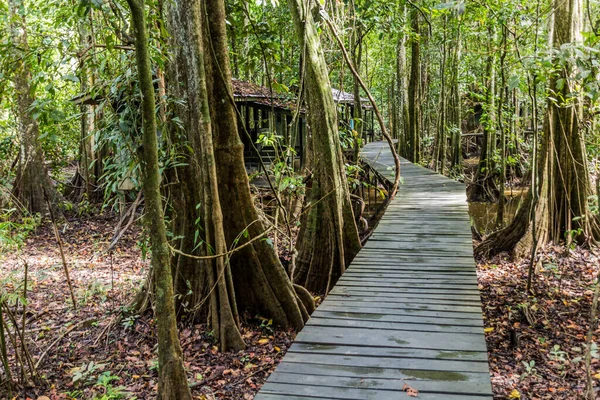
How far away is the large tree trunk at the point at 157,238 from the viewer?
3.25 meters

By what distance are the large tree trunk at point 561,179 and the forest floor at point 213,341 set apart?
16.8 inches

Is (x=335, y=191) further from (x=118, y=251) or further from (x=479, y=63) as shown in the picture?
(x=479, y=63)

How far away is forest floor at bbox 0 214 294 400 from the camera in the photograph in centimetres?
467

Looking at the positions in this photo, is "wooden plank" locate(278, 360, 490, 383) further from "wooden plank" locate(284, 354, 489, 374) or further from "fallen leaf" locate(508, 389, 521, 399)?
"fallen leaf" locate(508, 389, 521, 399)

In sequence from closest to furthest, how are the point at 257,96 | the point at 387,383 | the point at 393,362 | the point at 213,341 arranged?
the point at 387,383
the point at 393,362
the point at 213,341
the point at 257,96

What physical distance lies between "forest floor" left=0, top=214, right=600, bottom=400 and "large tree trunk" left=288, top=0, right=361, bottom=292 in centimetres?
173

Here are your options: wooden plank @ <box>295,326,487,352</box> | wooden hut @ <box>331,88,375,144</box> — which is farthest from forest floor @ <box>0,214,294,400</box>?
wooden hut @ <box>331,88,375,144</box>

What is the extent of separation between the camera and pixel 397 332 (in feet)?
11.8

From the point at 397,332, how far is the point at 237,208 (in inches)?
105

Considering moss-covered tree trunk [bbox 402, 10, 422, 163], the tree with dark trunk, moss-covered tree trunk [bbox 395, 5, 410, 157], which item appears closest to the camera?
the tree with dark trunk

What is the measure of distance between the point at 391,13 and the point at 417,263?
6.94 meters

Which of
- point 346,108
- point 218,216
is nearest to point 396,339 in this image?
point 218,216

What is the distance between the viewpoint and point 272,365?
5.12 meters

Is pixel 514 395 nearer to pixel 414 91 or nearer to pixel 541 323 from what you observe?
pixel 541 323
